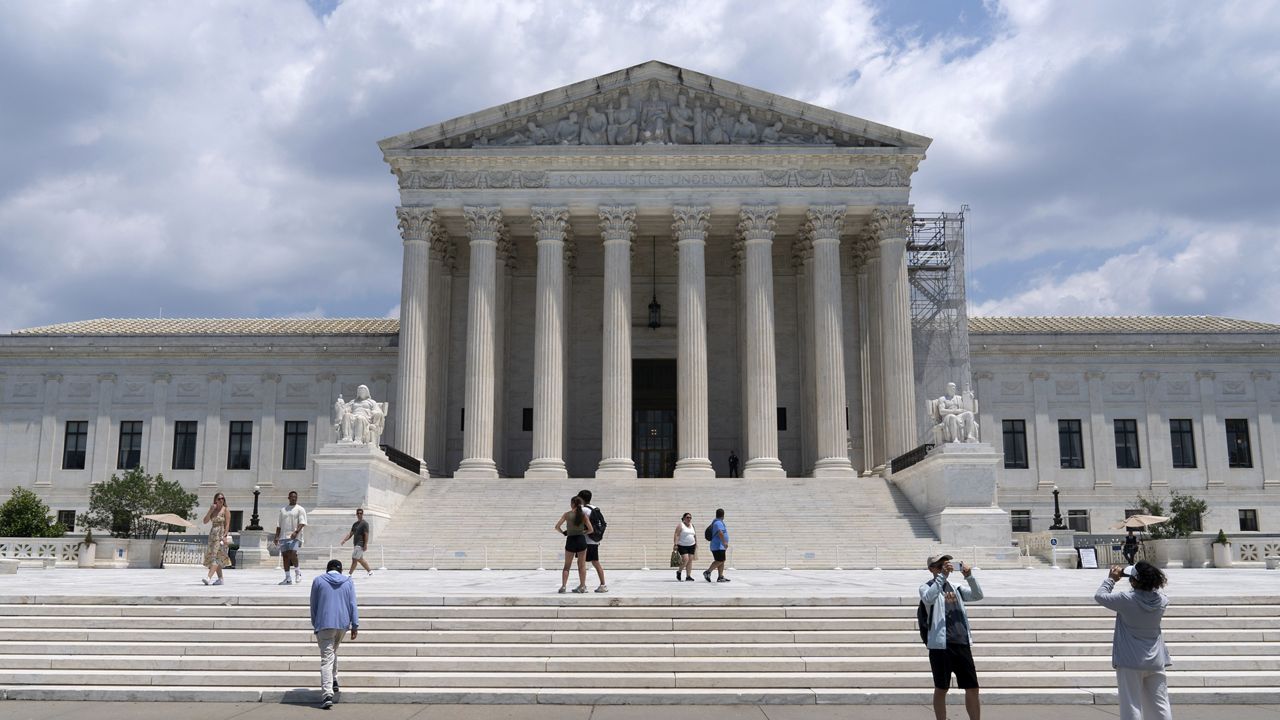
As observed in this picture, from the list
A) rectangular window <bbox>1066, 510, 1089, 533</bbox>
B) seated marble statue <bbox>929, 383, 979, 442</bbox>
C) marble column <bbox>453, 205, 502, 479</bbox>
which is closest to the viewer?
seated marble statue <bbox>929, 383, 979, 442</bbox>

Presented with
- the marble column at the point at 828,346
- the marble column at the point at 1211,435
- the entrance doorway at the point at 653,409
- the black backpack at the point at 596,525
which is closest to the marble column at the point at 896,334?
the marble column at the point at 828,346

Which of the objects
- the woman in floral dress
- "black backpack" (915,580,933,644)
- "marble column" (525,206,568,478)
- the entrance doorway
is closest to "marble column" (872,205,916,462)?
the entrance doorway

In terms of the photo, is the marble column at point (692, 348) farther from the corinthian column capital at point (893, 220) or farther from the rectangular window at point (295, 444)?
the rectangular window at point (295, 444)

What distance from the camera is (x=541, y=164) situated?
4600cm

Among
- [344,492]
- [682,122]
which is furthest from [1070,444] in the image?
[344,492]

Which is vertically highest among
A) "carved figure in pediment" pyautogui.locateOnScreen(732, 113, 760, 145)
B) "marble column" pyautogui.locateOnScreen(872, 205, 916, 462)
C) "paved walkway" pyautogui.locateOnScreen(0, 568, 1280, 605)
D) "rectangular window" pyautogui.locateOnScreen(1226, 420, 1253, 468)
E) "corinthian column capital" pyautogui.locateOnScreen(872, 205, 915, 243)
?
"carved figure in pediment" pyautogui.locateOnScreen(732, 113, 760, 145)

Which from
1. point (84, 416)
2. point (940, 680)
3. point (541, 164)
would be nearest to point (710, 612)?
point (940, 680)

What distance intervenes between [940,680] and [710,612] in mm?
5843

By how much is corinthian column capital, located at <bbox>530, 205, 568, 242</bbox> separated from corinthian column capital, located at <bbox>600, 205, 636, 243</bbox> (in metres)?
1.69

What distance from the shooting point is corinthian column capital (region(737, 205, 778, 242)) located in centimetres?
4556

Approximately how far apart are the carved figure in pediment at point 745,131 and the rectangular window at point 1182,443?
86.6 feet

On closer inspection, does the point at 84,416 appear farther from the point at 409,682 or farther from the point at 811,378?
the point at 409,682

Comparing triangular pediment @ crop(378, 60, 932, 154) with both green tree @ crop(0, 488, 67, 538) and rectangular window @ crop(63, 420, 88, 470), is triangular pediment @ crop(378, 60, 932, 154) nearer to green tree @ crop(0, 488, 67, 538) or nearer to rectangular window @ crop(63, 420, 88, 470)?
green tree @ crop(0, 488, 67, 538)

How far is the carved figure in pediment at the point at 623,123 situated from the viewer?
4622cm
